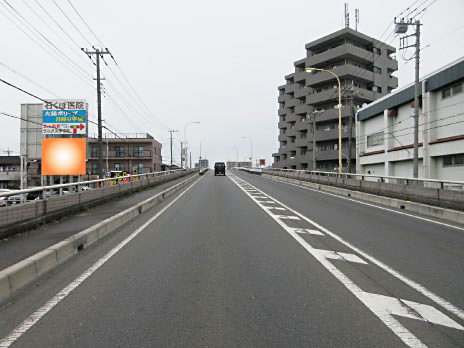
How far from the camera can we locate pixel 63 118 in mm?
19078

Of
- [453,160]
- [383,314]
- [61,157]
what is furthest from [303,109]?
[383,314]

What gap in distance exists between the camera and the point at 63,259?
5.49 meters

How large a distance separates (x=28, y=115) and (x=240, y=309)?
21.7 metres

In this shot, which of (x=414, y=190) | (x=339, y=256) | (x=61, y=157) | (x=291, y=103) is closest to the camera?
(x=339, y=256)

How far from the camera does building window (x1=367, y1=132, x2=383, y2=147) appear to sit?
38.8 metres

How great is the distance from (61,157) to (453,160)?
29.3 metres

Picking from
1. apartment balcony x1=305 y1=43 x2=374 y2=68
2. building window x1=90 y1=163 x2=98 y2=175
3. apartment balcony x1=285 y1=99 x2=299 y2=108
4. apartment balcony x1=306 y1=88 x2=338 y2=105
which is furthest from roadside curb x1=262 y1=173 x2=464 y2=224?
building window x1=90 y1=163 x2=98 y2=175

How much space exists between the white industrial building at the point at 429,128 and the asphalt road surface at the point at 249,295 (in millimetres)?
23484

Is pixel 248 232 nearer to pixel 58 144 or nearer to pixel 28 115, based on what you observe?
pixel 58 144

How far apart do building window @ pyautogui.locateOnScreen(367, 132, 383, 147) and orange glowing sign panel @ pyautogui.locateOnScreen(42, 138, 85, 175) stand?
35.2 m

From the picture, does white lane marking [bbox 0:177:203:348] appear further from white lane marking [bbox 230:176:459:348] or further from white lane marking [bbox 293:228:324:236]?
white lane marking [bbox 293:228:324:236]

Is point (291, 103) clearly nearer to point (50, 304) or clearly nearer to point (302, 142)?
point (302, 142)

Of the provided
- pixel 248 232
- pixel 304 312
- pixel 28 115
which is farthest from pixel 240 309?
pixel 28 115

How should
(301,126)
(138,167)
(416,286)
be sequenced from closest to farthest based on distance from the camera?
1. (416,286)
2. (301,126)
3. (138,167)
